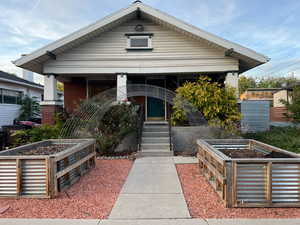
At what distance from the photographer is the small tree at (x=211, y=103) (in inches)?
306

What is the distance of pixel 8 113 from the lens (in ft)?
44.1

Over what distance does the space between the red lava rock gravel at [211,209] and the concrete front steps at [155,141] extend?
286 centimetres

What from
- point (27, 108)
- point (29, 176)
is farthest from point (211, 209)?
point (27, 108)

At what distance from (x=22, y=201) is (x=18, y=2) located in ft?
34.1

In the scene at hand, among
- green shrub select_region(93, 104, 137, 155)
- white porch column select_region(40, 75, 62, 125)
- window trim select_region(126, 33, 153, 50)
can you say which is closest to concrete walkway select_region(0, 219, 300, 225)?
green shrub select_region(93, 104, 137, 155)

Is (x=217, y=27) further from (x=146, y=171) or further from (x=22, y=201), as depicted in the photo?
(x=22, y=201)

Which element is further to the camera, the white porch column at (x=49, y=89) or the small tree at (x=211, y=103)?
the white porch column at (x=49, y=89)

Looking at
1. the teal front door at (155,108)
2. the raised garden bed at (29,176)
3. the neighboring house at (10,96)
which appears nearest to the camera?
the raised garden bed at (29,176)

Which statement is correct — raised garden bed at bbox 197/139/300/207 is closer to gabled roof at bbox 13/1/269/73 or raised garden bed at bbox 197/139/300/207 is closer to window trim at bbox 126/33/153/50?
gabled roof at bbox 13/1/269/73

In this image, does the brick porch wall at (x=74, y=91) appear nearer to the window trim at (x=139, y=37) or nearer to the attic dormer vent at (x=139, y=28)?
the window trim at (x=139, y=37)

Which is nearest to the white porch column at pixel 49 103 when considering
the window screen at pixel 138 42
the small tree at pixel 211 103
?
the window screen at pixel 138 42

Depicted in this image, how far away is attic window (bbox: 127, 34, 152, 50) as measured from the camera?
902cm

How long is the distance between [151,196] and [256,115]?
10668 millimetres

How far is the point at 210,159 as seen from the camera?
14.7 feet
